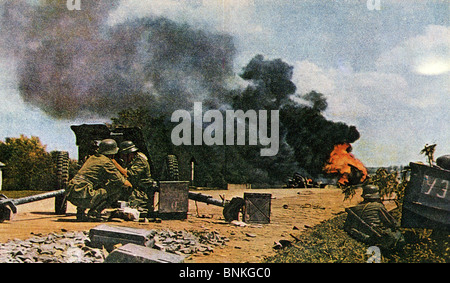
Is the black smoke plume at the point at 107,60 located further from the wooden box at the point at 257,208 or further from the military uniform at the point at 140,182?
the wooden box at the point at 257,208

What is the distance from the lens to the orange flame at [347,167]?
7758 millimetres

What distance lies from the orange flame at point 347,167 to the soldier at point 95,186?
405cm

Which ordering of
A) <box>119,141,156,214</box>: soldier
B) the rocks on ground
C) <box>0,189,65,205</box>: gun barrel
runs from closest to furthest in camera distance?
the rocks on ground
<box>0,189,65,205</box>: gun barrel
<box>119,141,156,214</box>: soldier

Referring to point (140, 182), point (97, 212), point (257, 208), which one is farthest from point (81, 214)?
point (257, 208)

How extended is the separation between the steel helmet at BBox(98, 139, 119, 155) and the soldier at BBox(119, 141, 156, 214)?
0.64ft

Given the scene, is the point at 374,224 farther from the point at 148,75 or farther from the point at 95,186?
the point at 95,186

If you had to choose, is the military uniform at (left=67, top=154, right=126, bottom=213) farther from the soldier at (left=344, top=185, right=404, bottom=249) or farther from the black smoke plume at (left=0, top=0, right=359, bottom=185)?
the soldier at (left=344, top=185, right=404, bottom=249)

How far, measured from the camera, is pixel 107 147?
305 inches

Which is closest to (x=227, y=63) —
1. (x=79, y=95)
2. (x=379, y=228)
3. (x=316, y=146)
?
(x=316, y=146)

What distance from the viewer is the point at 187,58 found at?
7.85 meters

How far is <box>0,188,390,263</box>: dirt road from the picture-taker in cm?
695

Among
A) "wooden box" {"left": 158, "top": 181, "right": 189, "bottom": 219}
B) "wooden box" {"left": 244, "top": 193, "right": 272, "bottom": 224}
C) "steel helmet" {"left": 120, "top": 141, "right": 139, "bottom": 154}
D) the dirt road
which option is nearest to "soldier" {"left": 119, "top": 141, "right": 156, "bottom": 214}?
"steel helmet" {"left": 120, "top": 141, "right": 139, "bottom": 154}

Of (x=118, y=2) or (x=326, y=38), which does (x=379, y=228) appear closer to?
(x=326, y=38)

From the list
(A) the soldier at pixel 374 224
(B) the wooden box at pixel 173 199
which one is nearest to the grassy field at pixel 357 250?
(A) the soldier at pixel 374 224
